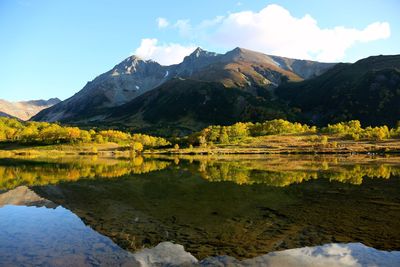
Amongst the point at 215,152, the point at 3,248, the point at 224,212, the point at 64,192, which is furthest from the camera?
the point at 215,152

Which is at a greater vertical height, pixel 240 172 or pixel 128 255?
pixel 128 255

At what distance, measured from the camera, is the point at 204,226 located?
30.0 m

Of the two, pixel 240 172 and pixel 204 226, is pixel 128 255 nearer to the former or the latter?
pixel 204 226

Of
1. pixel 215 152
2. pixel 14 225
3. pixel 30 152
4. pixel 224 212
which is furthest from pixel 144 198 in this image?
pixel 30 152

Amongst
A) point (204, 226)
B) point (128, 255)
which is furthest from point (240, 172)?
point (128, 255)

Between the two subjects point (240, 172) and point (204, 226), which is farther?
point (240, 172)

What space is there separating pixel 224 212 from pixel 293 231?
934cm

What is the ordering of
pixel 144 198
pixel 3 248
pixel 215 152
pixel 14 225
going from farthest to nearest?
pixel 215 152 < pixel 144 198 < pixel 14 225 < pixel 3 248

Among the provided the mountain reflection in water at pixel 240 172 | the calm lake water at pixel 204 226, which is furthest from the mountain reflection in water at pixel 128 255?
the mountain reflection in water at pixel 240 172

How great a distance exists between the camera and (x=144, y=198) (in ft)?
152

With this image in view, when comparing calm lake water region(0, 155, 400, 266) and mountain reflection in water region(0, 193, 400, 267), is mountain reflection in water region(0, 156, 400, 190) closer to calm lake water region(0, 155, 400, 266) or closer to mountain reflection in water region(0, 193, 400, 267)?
calm lake water region(0, 155, 400, 266)

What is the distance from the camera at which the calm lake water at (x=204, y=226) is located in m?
21.8

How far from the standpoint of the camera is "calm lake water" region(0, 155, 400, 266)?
857 inches

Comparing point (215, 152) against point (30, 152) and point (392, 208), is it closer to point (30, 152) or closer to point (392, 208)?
point (30, 152)
